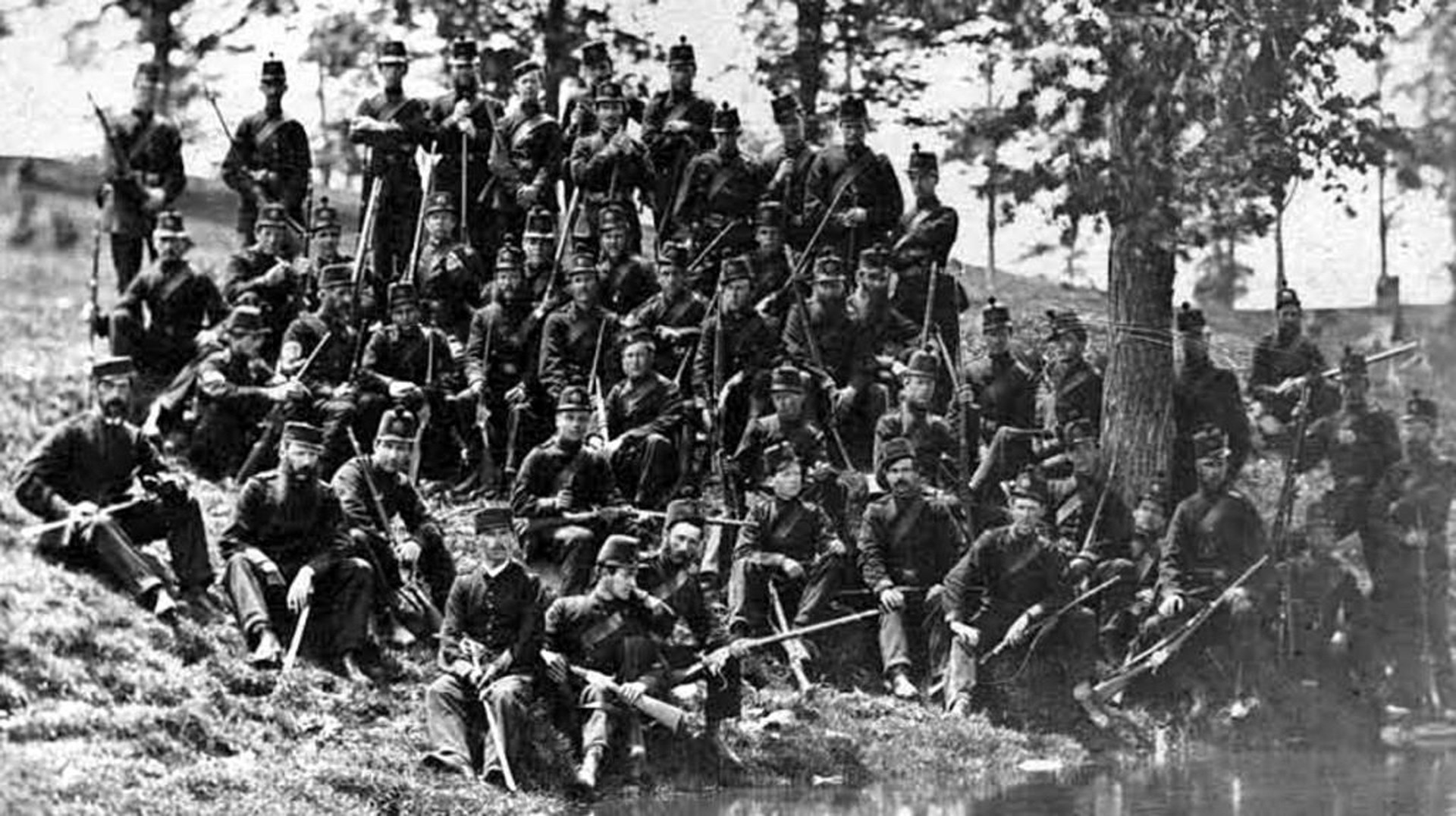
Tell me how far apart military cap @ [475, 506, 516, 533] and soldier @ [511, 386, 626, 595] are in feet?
2.49

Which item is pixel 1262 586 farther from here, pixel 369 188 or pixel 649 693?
pixel 369 188

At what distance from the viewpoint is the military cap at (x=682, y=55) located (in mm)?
17203

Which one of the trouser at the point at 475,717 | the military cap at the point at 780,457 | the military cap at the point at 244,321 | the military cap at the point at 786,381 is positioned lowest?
the trouser at the point at 475,717

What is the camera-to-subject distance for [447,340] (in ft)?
54.2

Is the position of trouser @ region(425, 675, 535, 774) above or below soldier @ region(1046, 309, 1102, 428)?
below

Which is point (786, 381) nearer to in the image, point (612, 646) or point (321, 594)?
point (612, 646)

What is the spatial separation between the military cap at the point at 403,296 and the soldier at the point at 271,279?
96 cm

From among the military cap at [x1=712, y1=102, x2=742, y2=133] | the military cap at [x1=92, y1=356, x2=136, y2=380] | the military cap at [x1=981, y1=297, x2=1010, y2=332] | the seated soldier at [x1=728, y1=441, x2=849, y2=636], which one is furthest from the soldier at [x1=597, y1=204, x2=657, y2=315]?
the military cap at [x1=92, y1=356, x2=136, y2=380]

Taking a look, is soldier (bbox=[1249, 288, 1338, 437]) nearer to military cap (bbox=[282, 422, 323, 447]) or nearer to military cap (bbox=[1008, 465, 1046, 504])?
military cap (bbox=[1008, 465, 1046, 504])

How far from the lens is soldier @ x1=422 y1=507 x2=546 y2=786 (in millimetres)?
12328

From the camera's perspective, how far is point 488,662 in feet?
41.7

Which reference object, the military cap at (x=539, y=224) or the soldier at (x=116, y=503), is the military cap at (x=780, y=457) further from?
the soldier at (x=116, y=503)

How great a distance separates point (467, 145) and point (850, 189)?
10.3ft

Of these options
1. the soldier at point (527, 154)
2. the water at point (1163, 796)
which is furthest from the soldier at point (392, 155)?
the water at point (1163, 796)
